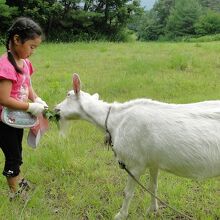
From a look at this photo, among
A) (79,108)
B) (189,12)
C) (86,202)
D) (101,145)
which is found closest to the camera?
(79,108)

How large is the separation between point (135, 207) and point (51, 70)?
298 inches

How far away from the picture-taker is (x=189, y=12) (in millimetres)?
55531

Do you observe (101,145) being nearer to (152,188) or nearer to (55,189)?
(55,189)

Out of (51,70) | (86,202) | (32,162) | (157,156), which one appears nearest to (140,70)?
Answer: (51,70)

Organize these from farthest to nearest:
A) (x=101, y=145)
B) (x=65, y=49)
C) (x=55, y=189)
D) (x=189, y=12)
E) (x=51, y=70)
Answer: (x=189, y=12) → (x=65, y=49) → (x=51, y=70) → (x=101, y=145) → (x=55, y=189)

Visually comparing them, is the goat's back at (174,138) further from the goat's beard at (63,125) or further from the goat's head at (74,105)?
the goat's beard at (63,125)

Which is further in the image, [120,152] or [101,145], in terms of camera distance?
[101,145]

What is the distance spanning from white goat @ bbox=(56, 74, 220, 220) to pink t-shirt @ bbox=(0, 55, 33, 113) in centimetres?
50

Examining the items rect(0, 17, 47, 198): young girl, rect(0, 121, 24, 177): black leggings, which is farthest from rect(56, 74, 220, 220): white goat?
rect(0, 121, 24, 177): black leggings

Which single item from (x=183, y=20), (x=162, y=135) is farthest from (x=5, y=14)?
(x=183, y=20)

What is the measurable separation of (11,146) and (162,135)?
1.52 metres

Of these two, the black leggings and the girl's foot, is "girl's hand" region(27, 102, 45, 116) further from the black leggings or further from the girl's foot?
the girl's foot

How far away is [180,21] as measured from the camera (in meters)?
54.3

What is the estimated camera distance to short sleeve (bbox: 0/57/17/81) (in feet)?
12.3
